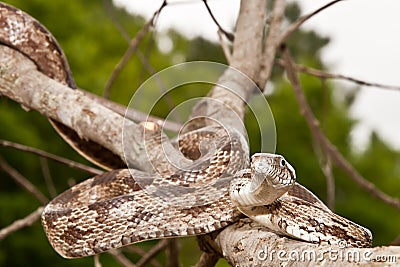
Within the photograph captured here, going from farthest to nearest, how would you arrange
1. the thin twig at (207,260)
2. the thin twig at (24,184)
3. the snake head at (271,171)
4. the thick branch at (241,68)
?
the thin twig at (24,184)
the thick branch at (241,68)
the thin twig at (207,260)
the snake head at (271,171)

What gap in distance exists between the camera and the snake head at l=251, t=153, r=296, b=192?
122 centimetres

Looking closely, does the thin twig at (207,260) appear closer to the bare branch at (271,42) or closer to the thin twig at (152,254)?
the thin twig at (152,254)

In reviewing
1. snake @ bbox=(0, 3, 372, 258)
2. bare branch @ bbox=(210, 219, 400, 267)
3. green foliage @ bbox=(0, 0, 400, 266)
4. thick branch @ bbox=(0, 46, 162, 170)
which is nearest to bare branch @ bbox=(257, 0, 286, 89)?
snake @ bbox=(0, 3, 372, 258)

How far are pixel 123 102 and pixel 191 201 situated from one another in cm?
836

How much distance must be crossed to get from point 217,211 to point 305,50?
12349 millimetres

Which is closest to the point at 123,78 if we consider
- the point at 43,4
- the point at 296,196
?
the point at 43,4

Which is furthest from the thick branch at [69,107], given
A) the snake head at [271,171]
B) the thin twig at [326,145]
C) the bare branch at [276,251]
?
the thin twig at [326,145]

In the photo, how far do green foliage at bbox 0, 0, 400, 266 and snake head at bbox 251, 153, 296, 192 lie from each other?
469 centimetres

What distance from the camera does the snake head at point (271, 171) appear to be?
1.22 m

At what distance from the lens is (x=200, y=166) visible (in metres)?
1.55

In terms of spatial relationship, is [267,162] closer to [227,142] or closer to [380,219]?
[227,142]

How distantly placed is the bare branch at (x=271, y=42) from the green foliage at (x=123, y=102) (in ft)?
12.0

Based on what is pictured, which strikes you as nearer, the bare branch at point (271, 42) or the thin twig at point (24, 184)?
the bare branch at point (271, 42)

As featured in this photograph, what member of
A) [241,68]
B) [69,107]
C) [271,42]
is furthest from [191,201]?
[271,42]
